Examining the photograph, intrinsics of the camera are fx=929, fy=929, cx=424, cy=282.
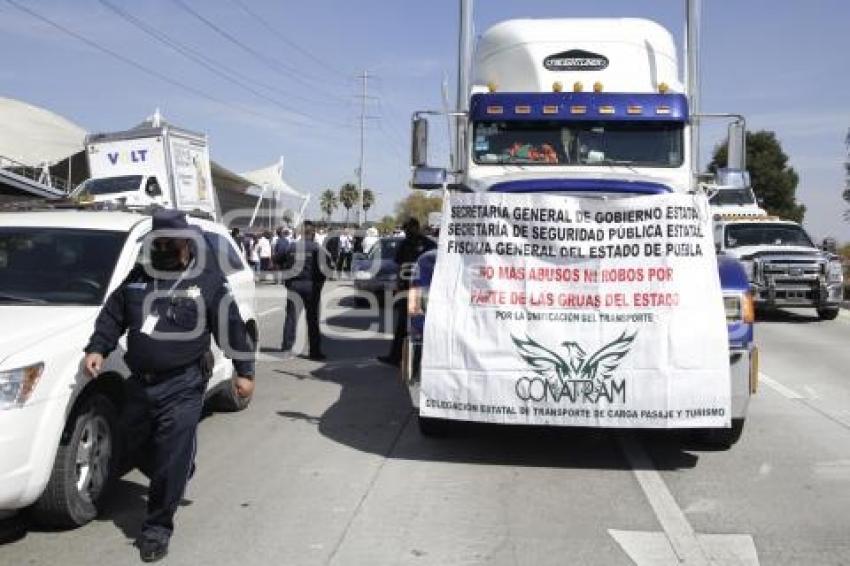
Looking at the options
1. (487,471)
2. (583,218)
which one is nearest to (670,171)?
(583,218)

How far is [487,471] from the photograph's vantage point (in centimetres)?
647

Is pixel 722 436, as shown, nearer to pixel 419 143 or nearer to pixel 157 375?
pixel 157 375

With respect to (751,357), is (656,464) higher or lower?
lower

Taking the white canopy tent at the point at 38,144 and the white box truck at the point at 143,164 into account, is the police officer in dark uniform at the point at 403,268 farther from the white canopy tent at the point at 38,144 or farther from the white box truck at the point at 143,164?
the white canopy tent at the point at 38,144

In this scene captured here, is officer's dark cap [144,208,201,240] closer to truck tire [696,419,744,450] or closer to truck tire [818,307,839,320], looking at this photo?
truck tire [696,419,744,450]

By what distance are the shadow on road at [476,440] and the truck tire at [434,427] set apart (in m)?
0.07

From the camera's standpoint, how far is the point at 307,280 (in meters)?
12.0

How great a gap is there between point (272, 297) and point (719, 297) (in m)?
17.8

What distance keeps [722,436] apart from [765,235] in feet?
45.4

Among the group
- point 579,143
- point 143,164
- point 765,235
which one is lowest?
point 765,235

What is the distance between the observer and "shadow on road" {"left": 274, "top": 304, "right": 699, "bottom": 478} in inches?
268

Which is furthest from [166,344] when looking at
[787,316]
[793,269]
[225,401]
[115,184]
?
[115,184]

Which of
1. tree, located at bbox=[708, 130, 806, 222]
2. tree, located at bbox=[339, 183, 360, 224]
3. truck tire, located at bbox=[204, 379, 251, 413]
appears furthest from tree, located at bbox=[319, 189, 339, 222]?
truck tire, located at bbox=[204, 379, 251, 413]

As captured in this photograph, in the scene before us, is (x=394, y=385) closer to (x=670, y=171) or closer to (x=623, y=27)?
(x=670, y=171)
